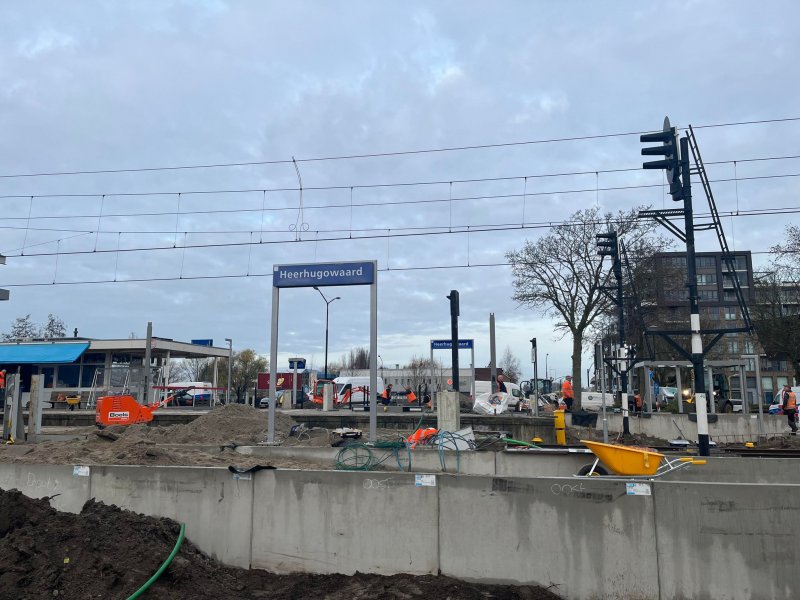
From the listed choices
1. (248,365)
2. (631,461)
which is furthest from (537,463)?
(248,365)

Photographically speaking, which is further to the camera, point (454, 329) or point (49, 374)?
point (49, 374)

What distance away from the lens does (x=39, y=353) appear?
29531mm

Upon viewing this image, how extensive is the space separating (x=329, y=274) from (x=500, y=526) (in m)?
8.79

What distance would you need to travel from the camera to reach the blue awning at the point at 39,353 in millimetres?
28094

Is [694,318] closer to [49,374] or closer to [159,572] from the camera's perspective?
[159,572]

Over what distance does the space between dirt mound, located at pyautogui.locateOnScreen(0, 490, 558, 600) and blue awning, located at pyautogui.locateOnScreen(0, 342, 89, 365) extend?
22.6 metres

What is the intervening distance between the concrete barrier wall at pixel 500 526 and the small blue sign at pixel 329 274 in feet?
23.3

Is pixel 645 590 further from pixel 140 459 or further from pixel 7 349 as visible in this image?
pixel 7 349

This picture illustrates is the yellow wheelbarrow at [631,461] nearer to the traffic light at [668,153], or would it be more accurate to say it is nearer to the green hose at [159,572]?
the green hose at [159,572]

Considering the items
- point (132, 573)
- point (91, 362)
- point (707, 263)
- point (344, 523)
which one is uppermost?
point (707, 263)

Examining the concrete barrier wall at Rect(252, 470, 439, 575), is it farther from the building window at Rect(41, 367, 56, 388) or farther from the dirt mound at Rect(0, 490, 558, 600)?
the building window at Rect(41, 367, 56, 388)

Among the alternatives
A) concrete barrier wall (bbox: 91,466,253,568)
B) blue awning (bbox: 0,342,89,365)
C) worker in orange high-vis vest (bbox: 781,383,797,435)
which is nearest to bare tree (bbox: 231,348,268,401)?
blue awning (bbox: 0,342,89,365)

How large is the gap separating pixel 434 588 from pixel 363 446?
17.0ft

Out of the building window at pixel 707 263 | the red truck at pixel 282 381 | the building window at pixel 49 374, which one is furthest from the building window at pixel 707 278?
the building window at pixel 49 374
